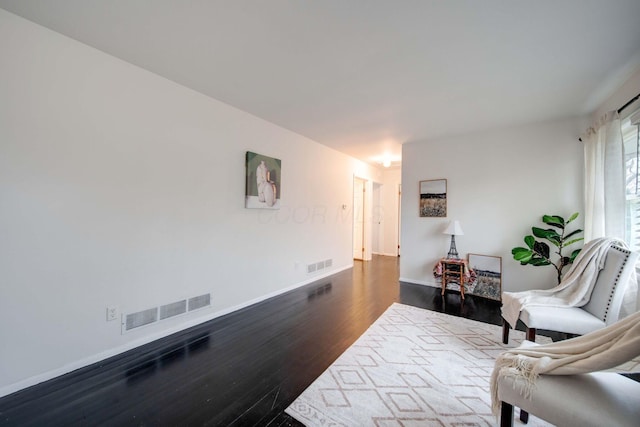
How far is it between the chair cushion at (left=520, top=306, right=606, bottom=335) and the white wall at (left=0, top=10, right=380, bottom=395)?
10.0 ft

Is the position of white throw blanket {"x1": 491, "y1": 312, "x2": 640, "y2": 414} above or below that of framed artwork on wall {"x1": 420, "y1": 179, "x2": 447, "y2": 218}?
below

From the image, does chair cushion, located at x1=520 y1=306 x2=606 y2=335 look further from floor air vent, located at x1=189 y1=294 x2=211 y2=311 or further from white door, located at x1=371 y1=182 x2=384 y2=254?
white door, located at x1=371 y1=182 x2=384 y2=254

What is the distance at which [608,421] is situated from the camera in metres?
0.96

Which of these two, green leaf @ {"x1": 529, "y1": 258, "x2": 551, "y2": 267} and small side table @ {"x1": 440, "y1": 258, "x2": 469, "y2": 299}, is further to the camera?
small side table @ {"x1": 440, "y1": 258, "x2": 469, "y2": 299}

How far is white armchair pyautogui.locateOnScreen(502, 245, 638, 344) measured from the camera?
1833 millimetres

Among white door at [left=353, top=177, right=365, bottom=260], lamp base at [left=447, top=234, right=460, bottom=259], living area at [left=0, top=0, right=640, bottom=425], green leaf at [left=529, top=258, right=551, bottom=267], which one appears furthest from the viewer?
white door at [left=353, top=177, right=365, bottom=260]

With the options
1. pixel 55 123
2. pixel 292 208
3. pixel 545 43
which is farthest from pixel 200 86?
pixel 545 43

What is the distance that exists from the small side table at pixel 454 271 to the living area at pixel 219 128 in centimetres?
32

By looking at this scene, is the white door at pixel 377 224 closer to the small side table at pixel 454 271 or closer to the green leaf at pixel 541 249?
the small side table at pixel 454 271

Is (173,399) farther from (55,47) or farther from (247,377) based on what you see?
(55,47)

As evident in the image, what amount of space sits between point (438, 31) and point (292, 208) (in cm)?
295

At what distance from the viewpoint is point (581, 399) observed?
1056 mm

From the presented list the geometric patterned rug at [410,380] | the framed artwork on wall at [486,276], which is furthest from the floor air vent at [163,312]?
the framed artwork on wall at [486,276]

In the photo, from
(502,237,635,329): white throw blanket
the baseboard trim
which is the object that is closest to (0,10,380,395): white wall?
the baseboard trim
